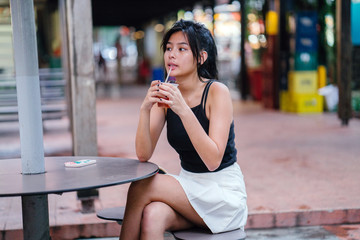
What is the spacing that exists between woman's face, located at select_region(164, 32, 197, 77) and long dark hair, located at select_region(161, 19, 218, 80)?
0.02m

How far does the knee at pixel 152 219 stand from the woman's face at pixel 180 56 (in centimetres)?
67

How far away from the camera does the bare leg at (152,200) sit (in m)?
2.37

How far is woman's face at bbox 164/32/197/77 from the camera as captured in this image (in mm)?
2572

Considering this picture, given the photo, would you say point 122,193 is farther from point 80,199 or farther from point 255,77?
point 255,77

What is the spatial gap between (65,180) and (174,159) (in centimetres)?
389

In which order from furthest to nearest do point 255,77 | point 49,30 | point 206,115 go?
point 49,30, point 255,77, point 206,115

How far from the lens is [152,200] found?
7.89 ft

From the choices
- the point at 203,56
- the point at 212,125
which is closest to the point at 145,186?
the point at 212,125

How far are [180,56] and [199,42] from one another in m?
0.12

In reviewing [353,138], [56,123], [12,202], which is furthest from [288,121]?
[12,202]

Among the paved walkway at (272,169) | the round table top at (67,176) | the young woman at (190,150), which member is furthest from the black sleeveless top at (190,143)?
the paved walkway at (272,169)

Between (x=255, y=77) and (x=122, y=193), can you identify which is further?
(x=255, y=77)

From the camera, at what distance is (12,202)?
4.29 meters

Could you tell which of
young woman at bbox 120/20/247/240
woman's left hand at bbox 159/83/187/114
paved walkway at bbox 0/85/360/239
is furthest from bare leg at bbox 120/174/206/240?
paved walkway at bbox 0/85/360/239
